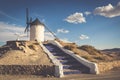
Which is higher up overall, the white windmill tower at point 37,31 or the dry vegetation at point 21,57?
the white windmill tower at point 37,31

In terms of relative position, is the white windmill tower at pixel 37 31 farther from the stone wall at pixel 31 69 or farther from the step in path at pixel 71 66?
the stone wall at pixel 31 69

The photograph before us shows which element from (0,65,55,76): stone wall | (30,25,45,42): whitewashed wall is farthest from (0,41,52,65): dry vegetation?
(30,25,45,42): whitewashed wall

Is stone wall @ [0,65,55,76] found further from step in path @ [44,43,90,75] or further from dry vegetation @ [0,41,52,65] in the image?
step in path @ [44,43,90,75]

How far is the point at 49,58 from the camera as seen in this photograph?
23109 millimetres

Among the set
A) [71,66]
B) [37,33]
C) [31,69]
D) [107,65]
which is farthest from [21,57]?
[37,33]

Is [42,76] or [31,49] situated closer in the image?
[42,76]

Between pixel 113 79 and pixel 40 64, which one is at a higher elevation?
pixel 40 64

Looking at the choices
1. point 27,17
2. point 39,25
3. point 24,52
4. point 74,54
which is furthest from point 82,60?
point 27,17

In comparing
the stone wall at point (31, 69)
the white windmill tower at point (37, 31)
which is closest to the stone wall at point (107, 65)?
the stone wall at point (31, 69)

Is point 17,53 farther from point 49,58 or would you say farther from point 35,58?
point 49,58

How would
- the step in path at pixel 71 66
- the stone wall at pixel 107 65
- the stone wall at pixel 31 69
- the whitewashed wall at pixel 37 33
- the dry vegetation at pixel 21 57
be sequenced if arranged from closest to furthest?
the stone wall at pixel 31 69, the step in path at pixel 71 66, the dry vegetation at pixel 21 57, the stone wall at pixel 107 65, the whitewashed wall at pixel 37 33

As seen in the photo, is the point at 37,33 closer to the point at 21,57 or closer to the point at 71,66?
the point at 21,57

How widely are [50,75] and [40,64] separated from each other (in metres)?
1.73

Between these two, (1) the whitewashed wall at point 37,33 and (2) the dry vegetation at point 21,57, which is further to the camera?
(1) the whitewashed wall at point 37,33
